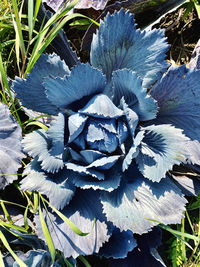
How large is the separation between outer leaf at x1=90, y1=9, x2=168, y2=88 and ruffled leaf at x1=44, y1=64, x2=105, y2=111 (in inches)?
4.0

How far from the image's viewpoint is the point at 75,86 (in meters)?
0.92

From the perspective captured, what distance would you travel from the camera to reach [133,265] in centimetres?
109

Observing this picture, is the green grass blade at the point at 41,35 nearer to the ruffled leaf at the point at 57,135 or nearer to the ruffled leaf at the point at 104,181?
the ruffled leaf at the point at 57,135

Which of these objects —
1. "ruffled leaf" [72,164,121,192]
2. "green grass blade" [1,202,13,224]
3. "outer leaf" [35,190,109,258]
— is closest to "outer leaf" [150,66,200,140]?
"ruffled leaf" [72,164,121,192]

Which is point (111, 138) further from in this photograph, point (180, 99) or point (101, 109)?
point (180, 99)

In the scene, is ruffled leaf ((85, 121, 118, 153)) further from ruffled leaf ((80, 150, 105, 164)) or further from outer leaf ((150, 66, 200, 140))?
outer leaf ((150, 66, 200, 140))

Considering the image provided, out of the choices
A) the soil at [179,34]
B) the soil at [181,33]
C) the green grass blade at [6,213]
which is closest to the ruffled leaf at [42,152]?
the green grass blade at [6,213]

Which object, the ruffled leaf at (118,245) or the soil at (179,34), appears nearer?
the ruffled leaf at (118,245)

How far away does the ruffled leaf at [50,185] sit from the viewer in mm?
956

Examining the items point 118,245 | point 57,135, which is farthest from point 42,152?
point 118,245

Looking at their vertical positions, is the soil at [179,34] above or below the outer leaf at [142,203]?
above

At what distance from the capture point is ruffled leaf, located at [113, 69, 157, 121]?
886 millimetres

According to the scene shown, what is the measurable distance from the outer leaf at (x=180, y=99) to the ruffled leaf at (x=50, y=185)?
37 centimetres

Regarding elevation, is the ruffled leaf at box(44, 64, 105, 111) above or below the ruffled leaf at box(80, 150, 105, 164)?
above
